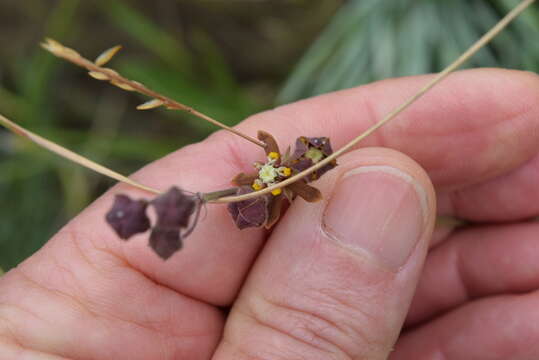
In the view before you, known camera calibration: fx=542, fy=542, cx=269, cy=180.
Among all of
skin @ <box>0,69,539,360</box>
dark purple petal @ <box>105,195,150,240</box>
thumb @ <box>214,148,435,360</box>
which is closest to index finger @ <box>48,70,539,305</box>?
skin @ <box>0,69,539,360</box>

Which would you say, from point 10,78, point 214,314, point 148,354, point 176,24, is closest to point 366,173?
point 214,314

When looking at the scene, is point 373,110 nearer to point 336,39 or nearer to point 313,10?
point 336,39

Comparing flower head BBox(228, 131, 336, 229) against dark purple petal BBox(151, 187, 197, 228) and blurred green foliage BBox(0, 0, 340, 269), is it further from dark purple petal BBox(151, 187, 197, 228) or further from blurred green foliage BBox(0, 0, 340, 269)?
blurred green foliage BBox(0, 0, 340, 269)

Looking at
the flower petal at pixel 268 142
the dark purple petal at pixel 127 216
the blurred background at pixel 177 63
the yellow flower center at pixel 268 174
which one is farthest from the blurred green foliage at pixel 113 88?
the dark purple petal at pixel 127 216

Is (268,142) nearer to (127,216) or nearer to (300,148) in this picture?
(300,148)

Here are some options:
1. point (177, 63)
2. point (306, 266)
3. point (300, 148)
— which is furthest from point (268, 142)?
point (177, 63)

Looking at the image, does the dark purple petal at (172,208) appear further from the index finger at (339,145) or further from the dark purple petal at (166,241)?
the index finger at (339,145)
